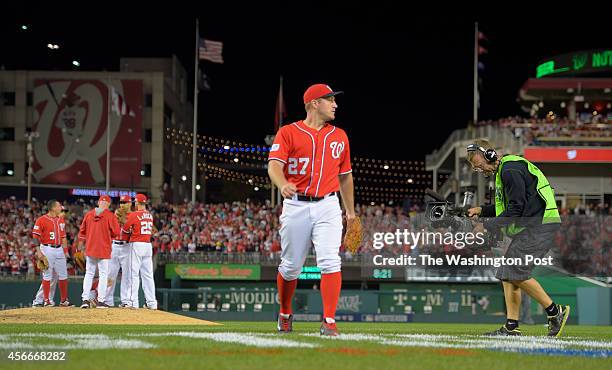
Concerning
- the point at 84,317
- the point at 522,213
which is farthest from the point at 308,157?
the point at 84,317

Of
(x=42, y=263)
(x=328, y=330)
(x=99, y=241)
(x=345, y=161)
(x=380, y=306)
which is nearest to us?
(x=328, y=330)

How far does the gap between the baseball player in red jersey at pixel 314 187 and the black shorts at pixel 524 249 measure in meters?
2.03

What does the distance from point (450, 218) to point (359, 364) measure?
5.32 m

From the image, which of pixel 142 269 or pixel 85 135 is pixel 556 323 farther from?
pixel 85 135

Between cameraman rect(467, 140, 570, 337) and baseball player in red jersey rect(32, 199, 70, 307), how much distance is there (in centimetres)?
1123

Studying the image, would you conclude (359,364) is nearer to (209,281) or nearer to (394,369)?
(394,369)

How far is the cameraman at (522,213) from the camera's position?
9.80 m

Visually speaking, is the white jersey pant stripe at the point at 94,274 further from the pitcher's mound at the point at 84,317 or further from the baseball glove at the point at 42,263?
the pitcher's mound at the point at 84,317

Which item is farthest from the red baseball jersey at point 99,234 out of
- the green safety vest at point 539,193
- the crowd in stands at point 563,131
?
the crowd in stands at point 563,131

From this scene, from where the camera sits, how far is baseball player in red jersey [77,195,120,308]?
60.0ft

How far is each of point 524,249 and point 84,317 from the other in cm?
830

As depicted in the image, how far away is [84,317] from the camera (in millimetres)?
15562

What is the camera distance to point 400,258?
36.6 meters

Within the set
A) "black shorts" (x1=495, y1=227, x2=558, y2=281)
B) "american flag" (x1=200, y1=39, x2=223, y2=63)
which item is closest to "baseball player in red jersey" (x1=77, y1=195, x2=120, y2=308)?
"black shorts" (x1=495, y1=227, x2=558, y2=281)
